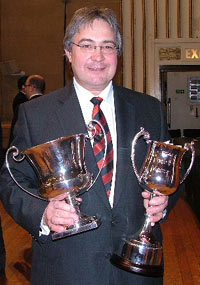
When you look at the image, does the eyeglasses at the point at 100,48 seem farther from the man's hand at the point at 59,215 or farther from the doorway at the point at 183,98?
the doorway at the point at 183,98

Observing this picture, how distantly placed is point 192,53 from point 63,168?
28.1 feet

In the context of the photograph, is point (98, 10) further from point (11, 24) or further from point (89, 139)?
point (11, 24)

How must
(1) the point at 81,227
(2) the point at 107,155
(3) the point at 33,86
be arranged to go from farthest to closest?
(3) the point at 33,86 < (2) the point at 107,155 < (1) the point at 81,227

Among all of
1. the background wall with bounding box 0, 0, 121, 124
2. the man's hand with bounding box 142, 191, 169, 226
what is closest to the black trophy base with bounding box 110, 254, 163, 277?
the man's hand with bounding box 142, 191, 169, 226

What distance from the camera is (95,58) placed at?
5.37ft

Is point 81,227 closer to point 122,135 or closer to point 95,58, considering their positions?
point 122,135

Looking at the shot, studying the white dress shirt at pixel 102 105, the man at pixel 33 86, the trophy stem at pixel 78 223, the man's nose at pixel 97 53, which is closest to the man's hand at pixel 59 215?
the trophy stem at pixel 78 223

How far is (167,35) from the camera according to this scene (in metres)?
9.47

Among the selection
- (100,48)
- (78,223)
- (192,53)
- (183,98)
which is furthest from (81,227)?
(183,98)

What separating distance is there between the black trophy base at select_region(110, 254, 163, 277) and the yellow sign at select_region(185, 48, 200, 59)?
8.46 metres

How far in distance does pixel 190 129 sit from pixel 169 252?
5223 mm

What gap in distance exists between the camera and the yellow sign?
31.3 feet

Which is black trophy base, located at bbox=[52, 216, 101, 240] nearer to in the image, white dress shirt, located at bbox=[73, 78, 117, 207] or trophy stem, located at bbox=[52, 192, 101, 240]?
trophy stem, located at bbox=[52, 192, 101, 240]

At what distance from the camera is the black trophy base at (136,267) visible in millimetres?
1459
